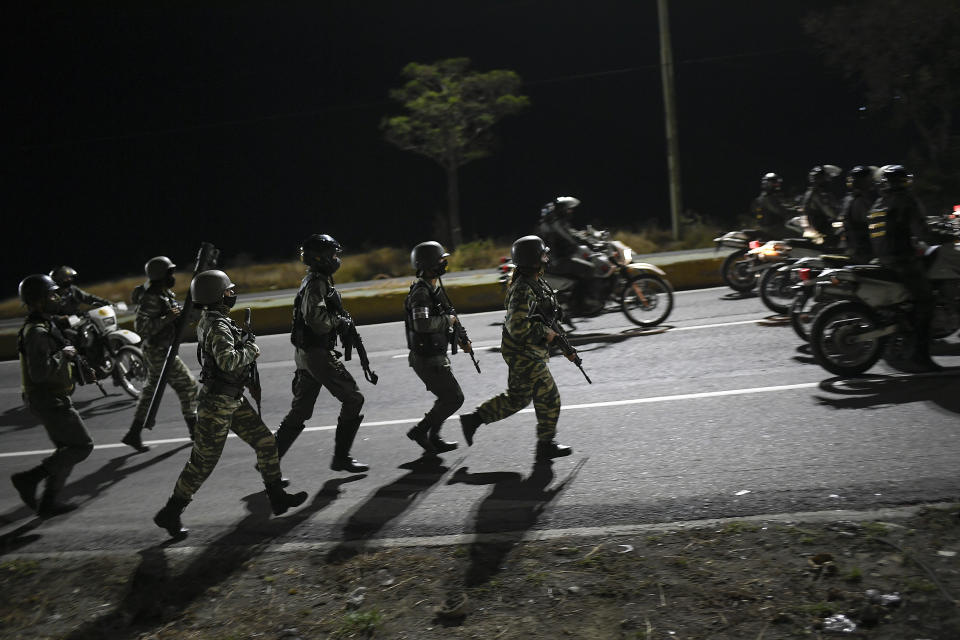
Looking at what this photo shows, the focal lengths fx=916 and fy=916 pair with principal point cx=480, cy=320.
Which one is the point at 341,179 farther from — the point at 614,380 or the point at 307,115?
the point at 614,380

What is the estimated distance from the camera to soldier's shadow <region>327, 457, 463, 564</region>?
5371mm

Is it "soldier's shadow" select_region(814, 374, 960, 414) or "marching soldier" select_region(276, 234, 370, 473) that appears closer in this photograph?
"marching soldier" select_region(276, 234, 370, 473)

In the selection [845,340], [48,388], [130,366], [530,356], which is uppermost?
[48,388]

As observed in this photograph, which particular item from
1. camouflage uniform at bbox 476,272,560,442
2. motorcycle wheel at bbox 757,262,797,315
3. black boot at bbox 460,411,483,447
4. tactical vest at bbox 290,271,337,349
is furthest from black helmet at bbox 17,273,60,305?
motorcycle wheel at bbox 757,262,797,315

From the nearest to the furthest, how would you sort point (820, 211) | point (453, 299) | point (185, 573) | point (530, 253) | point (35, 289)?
point (185, 573), point (35, 289), point (530, 253), point (820, 211), point (453, 299)

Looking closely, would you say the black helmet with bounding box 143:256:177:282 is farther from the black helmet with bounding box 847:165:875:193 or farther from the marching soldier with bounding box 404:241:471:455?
the black helmet with bounding box 847:165:875:193

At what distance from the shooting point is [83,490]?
7.29m

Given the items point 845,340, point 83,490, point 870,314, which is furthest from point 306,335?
point 870,314

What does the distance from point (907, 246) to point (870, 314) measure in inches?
26.5

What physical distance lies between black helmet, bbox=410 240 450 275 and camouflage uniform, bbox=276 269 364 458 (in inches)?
25.9

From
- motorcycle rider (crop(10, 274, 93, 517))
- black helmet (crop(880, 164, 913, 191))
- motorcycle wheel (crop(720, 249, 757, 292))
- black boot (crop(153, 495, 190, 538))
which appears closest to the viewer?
black boot (crop(153, 495, 190, 538))

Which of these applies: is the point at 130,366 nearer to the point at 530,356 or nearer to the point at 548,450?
the point at 530,356

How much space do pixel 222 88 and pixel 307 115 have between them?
11.8ft

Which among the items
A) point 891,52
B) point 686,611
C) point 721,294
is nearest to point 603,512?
point 686,611
